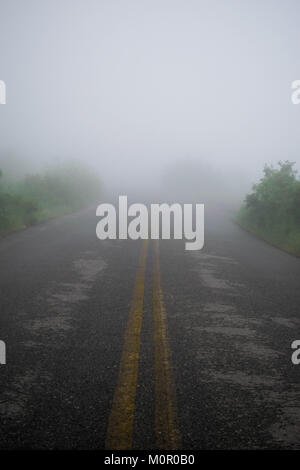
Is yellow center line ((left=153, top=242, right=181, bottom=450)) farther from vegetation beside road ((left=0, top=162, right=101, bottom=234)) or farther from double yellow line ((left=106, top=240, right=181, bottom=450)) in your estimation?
vegetation beside road ((left=0, top=162, right=101, bottom=234))

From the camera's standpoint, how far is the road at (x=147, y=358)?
8.79 feet

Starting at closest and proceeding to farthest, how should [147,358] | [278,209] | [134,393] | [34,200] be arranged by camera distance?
[134,393] < [147,358] < [278,209] < [34,200]

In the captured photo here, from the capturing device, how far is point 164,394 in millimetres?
3160

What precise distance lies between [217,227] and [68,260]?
9.96 m

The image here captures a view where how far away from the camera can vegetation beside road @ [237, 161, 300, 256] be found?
44.8 ft

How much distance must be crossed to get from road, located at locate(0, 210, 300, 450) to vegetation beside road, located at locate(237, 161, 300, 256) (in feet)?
19.5

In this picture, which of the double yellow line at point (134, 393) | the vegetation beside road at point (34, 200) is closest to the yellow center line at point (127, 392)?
the double yellow line at point (134, 393)

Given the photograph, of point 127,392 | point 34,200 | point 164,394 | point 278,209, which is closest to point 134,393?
point 127,392

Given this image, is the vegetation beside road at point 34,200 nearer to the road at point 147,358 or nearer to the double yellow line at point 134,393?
the road at point 147,358

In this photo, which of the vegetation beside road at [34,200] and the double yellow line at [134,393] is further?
the vegetation beside road at [34,200]

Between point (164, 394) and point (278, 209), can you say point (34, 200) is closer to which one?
point (278, 209)

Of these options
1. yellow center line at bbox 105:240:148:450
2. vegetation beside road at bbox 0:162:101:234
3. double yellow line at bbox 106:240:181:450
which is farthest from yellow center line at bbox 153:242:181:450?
vegetation beside road at bbox 0:162:101:234

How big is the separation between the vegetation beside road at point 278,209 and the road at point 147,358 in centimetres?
594

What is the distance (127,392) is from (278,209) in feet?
45.1
